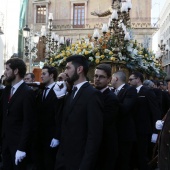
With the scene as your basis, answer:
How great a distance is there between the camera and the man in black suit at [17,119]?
4.32m

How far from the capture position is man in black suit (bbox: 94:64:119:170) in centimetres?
427

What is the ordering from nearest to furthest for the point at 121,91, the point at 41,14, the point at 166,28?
the point at 121,91 < the point at 41,14 < the point at 166,28

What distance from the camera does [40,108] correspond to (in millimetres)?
5730

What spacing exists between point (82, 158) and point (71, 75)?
0.96 metres

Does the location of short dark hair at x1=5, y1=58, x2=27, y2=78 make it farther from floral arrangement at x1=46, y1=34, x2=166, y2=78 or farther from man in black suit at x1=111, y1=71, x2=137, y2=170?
floral arrangement at x1=46, y1=34, x2=166, y2=78

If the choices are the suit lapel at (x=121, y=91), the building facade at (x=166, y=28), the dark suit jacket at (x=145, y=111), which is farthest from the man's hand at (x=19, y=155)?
the building facade at (x=166, y=28)

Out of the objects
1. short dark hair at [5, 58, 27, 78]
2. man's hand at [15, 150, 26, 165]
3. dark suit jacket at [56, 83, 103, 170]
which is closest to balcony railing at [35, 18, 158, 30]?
short dark hair at [5, 58, 27, 78]

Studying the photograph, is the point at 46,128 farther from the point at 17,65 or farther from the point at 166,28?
the point at 166,28

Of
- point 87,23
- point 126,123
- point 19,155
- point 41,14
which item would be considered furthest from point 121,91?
point 41,14

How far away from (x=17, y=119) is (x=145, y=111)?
2.93 meters

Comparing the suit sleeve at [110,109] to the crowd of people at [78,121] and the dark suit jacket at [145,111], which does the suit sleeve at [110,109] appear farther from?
the dark suit jacket at [145,111]

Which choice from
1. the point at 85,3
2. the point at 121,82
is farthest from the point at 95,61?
the point at 85,3

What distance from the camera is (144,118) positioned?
6352 millimetres

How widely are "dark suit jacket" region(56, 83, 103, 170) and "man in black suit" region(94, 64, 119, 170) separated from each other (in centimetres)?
78
